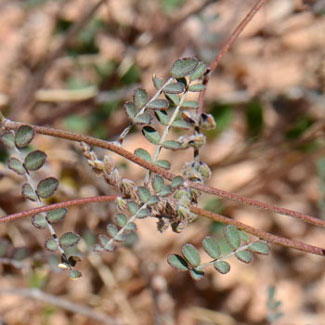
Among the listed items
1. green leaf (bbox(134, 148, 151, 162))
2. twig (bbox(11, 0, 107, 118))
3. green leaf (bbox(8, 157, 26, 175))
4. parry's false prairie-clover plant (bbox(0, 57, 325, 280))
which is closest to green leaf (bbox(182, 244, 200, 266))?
parry's false prairie-clover plant (bbox(0, 57, 325, 280))

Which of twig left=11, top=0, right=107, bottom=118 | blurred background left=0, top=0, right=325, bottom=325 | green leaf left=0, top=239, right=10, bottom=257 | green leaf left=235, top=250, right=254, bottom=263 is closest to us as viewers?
green leaf left=235, top=250, right=254, bottom=263

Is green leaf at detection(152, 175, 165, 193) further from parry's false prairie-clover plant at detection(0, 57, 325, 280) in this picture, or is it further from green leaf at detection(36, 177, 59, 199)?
green leaf at detection(36, 177, 59, 199)

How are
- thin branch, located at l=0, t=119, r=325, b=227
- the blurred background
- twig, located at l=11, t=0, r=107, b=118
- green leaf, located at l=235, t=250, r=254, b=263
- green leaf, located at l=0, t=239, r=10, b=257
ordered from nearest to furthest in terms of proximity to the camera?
thin branch, located at l=0, t=119, r=325, b=227, green leaf, located at l=235, t=250, r=254, b=263, green leaf, located at l=0, t=239, r=10, b=257, twig, located at l=11, t=0, r=107, b=118, the blurred background

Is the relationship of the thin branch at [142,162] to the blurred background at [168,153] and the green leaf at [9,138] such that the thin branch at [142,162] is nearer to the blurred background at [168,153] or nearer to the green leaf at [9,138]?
the green leaf at [9,138]

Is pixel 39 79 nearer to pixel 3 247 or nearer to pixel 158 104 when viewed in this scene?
pixel 3 247

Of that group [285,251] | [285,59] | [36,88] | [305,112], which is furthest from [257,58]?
[36,88]

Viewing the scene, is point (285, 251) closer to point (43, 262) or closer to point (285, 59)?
point (285, 59)

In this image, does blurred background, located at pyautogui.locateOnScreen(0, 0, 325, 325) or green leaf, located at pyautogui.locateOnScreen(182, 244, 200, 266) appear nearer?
green leaf, located at pyautogui.locateOnScreen(182, 244, 200, 266)
